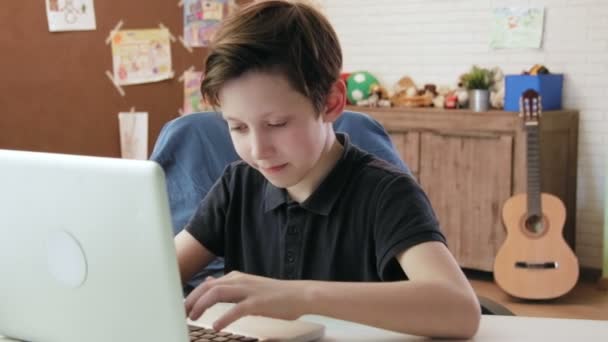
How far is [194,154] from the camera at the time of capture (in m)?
2.17

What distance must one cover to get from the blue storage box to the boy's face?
3.00m

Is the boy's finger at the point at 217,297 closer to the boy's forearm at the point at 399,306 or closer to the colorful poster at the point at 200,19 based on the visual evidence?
the boy's forearm at the point at 399,306

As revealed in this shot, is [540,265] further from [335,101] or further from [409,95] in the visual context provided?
[335,101]

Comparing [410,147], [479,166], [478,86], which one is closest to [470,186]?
[479,166]

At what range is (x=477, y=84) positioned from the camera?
4438 millimetres

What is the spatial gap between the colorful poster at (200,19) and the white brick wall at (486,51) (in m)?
0.60

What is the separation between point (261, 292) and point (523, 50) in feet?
12.1

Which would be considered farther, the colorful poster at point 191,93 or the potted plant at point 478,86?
the colorful poster at point 191,93

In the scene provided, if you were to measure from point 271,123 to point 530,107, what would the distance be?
2.94 metres

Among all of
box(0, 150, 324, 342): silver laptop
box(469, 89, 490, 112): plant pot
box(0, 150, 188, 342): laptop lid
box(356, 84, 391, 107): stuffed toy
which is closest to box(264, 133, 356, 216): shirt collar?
box(0, 150, 324, 342): silver laptop

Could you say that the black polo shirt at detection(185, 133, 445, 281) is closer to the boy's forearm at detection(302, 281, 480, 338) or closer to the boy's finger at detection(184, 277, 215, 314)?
the boy's forearm at detection(302, 281, 480, 338)

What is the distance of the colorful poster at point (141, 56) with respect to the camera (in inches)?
164

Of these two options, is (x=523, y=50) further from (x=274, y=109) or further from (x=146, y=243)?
(x=146, y=243)

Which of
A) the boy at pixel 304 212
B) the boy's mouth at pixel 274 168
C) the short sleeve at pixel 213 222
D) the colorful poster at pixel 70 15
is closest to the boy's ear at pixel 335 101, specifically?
the boy at pixel 304 212
